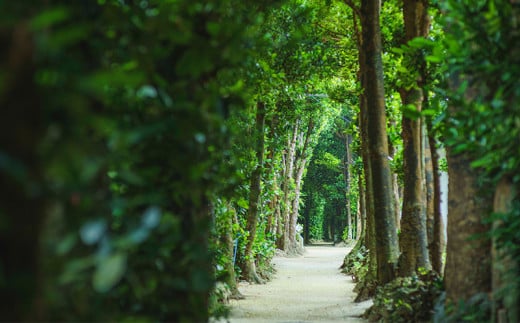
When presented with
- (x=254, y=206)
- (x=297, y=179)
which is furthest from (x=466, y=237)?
(x=297, y=179)

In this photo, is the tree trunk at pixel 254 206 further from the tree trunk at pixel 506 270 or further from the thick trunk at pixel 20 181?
the thick trunk at pixel 20 181

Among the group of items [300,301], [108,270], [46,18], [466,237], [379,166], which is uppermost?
[379,166]

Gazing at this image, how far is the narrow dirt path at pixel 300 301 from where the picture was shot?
1080cm

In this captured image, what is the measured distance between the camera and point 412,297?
7660 millimetres

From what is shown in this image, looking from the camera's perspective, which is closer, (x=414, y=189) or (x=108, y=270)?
(x=108, y=270)

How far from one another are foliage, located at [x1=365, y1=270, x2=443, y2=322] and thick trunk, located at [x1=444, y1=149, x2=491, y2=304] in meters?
1.61

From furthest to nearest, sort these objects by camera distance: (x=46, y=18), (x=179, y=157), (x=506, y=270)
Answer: (x=506, y=270), (x=179, y=157), (x=46, y=18)

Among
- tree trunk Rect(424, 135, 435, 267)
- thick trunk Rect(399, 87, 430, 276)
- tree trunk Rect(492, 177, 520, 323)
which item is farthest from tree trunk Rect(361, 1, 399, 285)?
tree trunk Rect(492, 177, 520, 323)

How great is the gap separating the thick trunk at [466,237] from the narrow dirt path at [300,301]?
2.59 meters

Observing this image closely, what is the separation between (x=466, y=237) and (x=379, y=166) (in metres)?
4.37

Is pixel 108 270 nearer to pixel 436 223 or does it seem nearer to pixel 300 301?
pixel 436 223

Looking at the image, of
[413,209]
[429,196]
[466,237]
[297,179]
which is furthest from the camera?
[297,179]

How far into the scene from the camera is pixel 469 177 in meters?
5.38

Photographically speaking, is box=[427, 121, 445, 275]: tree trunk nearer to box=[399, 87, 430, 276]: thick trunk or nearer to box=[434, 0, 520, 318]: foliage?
box=[399, 87, 430, 276]: thick trunk
